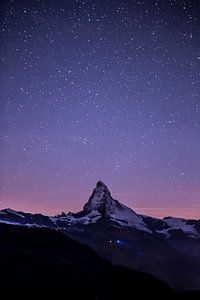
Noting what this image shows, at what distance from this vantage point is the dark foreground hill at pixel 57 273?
70500mm

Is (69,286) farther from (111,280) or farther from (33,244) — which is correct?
(33,244)

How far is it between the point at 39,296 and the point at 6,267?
14.4 metres

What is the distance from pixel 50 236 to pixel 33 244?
33.5 feet

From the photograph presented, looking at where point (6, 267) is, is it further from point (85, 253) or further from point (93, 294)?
point (85, 253)

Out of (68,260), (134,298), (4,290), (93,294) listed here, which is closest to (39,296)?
(4,290)

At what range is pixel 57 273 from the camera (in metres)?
81.6

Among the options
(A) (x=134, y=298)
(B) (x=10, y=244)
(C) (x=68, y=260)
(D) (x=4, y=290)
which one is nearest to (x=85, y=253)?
(C) (x=68, y=260)

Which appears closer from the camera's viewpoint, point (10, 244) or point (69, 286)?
point (69, 286)

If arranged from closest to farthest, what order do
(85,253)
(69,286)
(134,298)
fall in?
(134,298), (69,286), (85,253)

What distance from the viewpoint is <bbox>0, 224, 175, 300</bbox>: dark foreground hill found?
70500mm

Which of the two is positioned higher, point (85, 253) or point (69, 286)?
point (85, 253)

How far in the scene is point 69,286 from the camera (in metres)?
74.8

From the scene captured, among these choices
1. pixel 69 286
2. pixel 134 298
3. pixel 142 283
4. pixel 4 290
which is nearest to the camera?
pixel 4 290

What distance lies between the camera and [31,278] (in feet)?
241
